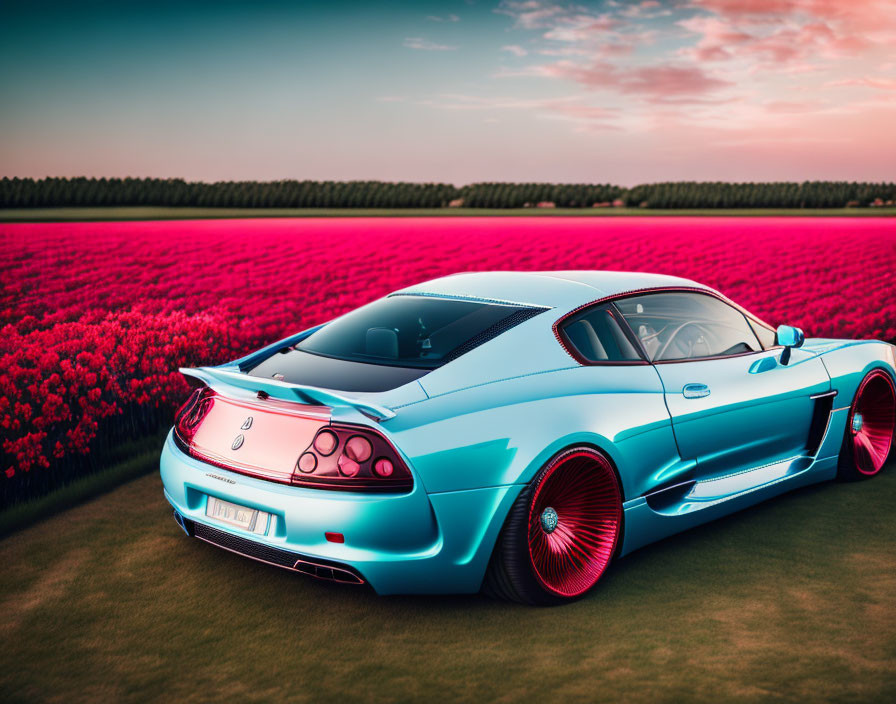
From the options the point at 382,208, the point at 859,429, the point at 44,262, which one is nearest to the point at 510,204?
the point at 382,208

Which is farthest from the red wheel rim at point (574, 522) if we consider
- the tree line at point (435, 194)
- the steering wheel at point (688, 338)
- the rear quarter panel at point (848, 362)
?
the tree line at point (435, 194)

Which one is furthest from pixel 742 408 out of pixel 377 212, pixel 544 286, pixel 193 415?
pixel 377 212

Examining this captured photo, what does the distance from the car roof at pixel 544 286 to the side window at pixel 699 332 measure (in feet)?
0.59

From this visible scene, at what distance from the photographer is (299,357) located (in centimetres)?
422

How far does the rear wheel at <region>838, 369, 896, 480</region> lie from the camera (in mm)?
5516

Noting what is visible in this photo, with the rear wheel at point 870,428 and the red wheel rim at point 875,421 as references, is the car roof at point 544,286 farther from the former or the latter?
the red wheel rim at point 875,421

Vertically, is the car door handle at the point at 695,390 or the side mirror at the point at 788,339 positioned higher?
the side mirror at the point at 788,339

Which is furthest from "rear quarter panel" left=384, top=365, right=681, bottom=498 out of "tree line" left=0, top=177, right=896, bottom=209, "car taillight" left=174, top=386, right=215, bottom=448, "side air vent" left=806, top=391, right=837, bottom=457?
"tree line" left=0, top=177, right=896, bottom=209

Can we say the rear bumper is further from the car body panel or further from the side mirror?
the side mirror

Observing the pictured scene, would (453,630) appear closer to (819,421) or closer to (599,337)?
(599,337)

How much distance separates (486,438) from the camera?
3.45 metres

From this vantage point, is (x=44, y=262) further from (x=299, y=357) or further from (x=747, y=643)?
(x=747, y=643)

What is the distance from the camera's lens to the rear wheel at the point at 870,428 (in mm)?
5516

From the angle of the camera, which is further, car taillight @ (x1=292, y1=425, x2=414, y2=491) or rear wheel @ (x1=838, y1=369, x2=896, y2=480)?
rear wheel @ (x1=838, y1=369, x2=896, y2=480)
